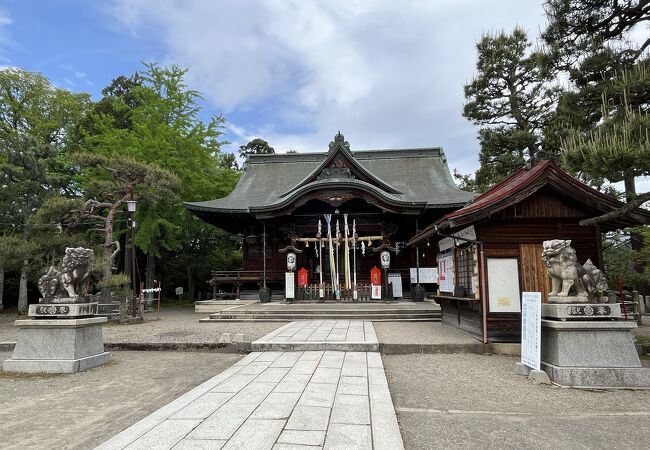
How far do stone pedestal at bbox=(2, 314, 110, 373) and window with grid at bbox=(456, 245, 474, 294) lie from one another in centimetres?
799

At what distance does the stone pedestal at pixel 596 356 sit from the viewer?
534 centimetres

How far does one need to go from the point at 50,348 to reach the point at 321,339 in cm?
495

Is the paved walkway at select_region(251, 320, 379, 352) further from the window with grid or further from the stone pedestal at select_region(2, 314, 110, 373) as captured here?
the stone pedestal at select_region(2, 314, 110, 373)

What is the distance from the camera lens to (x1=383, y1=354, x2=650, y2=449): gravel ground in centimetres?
363

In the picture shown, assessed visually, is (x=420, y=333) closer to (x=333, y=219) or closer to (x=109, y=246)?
(x=333, y=219)

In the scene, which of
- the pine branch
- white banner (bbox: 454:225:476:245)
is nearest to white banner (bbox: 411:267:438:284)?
white banner (bbox: 454:225:476:245)

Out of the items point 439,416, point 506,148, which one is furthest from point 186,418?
point 506,148

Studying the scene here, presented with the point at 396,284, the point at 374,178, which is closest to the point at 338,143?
the point at 374,178

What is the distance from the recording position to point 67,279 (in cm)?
675

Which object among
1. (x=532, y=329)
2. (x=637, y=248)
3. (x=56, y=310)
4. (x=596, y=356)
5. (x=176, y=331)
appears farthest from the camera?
(x=637, y=248)

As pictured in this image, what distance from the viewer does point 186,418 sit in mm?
3756

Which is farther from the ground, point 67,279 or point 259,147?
point 259,147

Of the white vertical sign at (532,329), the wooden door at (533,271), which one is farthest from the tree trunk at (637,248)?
the white vertical sign at (532,329)

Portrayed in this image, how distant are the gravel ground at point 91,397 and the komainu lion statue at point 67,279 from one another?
136 centimetres
